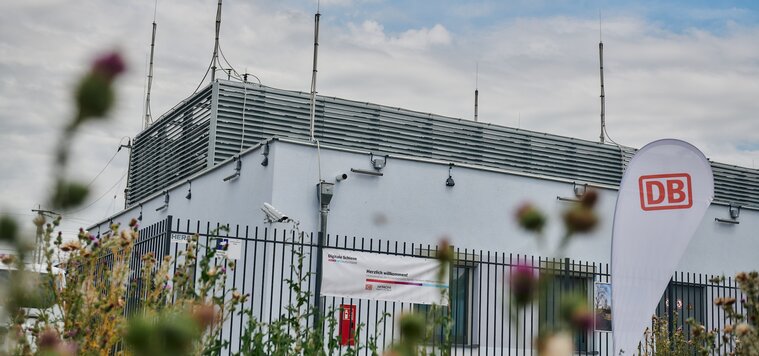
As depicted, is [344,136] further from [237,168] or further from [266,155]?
[266,155]

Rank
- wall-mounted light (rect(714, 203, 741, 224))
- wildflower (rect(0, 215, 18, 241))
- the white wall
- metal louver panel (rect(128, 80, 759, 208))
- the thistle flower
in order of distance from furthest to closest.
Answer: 1. metal louver panel (rect(128, 80, 759, 208))
2. wall-mounted light (rect(714, 203, 741, 224))
3. the white wall
4. the thistle flower
5. wildflower (rect(0, 215, 18, 241))

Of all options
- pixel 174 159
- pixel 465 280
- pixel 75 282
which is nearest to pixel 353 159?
pixel 465 280

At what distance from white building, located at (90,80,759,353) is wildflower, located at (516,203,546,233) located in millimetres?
8192

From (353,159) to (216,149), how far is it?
14.8ft

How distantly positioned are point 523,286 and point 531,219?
0.33ft

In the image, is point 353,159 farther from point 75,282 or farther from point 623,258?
point 75,282

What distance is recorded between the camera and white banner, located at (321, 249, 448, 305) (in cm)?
1070

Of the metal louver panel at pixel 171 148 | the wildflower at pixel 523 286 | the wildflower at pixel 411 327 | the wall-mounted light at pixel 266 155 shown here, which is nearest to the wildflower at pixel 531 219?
the wildflower at pixel 523 286

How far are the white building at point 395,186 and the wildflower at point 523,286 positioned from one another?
8223mm

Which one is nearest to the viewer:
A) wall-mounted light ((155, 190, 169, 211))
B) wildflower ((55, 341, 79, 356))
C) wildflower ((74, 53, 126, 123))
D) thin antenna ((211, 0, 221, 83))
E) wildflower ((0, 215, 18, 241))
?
wildflower ((74, 53, 126, 123))

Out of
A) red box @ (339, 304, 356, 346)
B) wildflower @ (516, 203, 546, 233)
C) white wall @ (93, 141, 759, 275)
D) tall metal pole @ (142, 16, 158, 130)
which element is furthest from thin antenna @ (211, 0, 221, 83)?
wildflower @ (516, 203, 546, 233)

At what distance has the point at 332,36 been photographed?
1622 cm

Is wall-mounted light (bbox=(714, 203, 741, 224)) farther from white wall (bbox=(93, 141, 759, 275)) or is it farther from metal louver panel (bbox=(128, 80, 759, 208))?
metal louver panel (bbox=(128, 80, 759, 208))

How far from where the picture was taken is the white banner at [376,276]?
10.7 metres
